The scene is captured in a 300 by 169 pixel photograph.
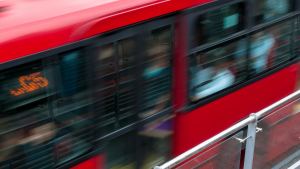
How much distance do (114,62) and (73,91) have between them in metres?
0.52

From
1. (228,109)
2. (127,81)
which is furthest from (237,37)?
(127,81)

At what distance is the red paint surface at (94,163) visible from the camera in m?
3.70

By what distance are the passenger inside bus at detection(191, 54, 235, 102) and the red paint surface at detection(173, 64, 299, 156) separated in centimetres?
17

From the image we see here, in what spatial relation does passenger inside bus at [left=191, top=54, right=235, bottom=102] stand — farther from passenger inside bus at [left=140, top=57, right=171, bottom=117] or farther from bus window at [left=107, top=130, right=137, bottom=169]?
bus window at [left=107, top=130, right=137, bottom=169]

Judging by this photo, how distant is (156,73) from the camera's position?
4.11m

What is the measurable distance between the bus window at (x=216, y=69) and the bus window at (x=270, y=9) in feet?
1.57

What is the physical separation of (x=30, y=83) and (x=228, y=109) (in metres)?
2.89

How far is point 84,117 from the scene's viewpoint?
11.9ft

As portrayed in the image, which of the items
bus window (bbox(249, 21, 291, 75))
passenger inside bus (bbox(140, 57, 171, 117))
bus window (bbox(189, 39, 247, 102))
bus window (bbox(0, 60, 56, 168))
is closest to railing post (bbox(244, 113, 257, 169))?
passenger inside bus (bbox(140, 57, 171, 117))

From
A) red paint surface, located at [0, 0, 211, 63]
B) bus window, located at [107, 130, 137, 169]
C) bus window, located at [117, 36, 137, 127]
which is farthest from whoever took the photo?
bus window, located at [107, 130, 137, 169]

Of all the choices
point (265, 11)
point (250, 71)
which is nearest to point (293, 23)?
point (265, 11)

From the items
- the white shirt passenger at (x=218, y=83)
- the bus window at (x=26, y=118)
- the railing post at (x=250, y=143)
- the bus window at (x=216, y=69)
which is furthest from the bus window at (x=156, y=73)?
the railing post at (x=250, y=143)

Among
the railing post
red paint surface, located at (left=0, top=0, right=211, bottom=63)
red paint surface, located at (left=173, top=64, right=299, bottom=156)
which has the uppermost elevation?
red paint surface, located at (left=0, top=0, right=211, bottom=63)

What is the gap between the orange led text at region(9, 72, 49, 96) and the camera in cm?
310
